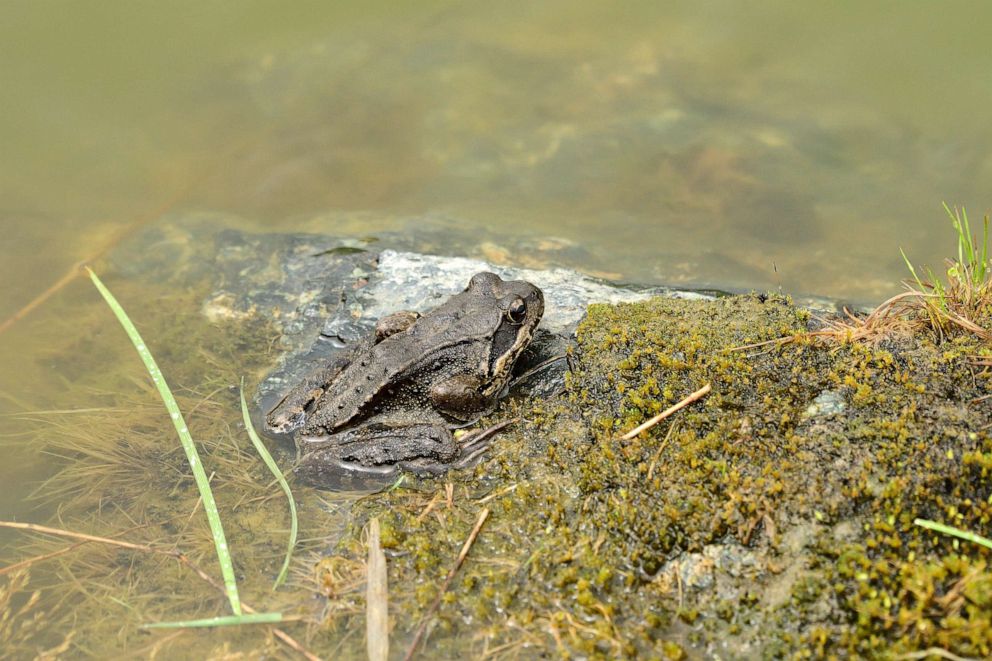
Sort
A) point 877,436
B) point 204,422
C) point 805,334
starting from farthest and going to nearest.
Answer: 1. point 204,422
2. point 805,334
3. point 877,436

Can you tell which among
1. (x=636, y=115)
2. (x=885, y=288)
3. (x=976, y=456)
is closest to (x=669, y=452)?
(x=976, y=456)

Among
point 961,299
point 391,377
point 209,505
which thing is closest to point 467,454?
point 391,377

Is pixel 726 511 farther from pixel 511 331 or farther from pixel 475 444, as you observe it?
pixel 511 331

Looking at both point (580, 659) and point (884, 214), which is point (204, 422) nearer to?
point (580, 659)

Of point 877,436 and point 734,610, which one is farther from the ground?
point 877,436

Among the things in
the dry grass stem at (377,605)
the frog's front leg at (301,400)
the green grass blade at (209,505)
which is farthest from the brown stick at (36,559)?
the dry grass stem at (377,605)

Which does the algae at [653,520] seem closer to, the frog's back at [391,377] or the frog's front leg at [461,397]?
the frog's front leg at [461,397]

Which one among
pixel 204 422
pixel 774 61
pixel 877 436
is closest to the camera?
pixel 877 436
